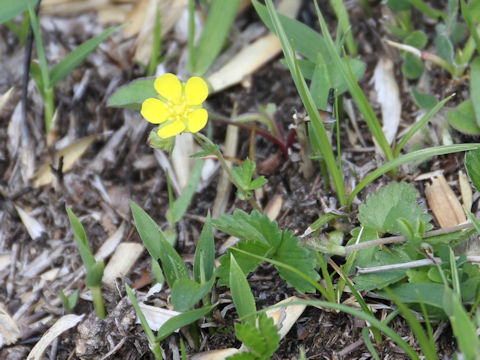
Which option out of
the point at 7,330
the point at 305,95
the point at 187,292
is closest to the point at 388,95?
the point at 305,95

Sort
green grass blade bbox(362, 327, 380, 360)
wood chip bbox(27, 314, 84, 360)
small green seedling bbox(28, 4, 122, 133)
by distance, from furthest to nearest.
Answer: small green seedling bbox(28, 4, 122, 133) → wood chip bbox(27, 314, 84, 360) → green grass blade bbox(362, 327, 380, 360)

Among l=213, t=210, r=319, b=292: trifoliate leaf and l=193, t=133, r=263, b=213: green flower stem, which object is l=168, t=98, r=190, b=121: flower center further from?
l=213, t=210, r=319, b=292: trifoliate leaf

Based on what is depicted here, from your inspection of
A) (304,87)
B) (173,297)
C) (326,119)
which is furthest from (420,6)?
(173,297)

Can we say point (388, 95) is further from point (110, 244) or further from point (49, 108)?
point (49, 108)

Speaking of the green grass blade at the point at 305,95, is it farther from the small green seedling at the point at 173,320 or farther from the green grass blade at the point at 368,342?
the small green seedling at the point at 173,320

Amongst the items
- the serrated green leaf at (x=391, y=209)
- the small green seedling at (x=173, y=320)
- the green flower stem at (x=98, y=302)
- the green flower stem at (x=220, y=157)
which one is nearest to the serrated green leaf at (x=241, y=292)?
the small green seedling at (x=173, y=320)

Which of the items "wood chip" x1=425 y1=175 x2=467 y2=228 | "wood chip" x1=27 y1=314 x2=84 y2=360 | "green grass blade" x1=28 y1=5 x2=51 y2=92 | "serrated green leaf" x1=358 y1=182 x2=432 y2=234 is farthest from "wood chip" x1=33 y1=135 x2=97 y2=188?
"wood chip" x1=425 y1=175 x2=467 y2=228
